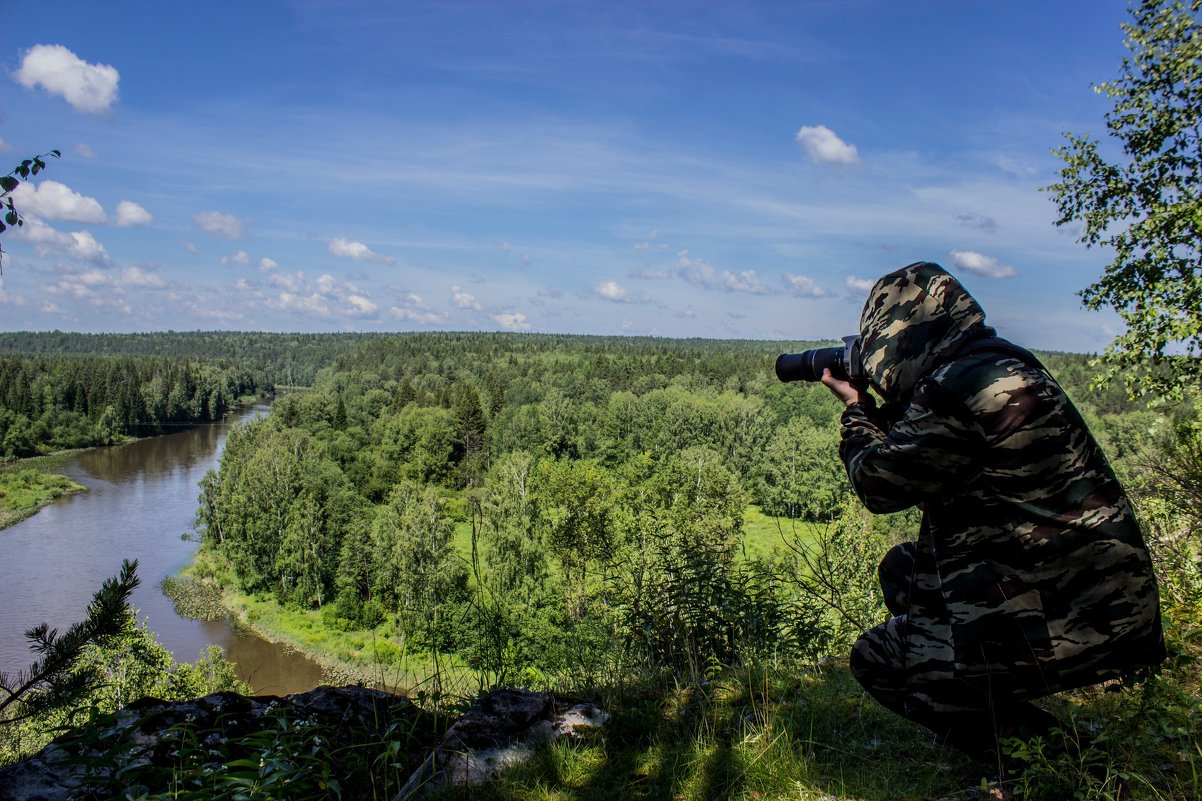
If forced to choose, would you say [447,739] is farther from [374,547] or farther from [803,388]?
[803,388]

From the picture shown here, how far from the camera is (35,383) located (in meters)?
67.4

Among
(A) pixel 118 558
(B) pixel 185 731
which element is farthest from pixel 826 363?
(A) pixel 118 558

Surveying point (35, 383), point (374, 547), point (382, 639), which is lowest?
point (382, 639)

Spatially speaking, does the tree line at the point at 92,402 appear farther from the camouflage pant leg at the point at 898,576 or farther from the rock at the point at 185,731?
the camouflage pant leg at the point at 898,576

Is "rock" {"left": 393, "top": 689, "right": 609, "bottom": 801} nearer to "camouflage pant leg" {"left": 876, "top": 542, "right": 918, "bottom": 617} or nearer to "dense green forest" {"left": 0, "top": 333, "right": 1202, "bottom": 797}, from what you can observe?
"dense green forest" {"left": 0, "top": 333, "right": 1202, "bottom": 797}

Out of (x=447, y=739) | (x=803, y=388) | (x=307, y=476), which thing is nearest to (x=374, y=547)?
(x=307, y=476)

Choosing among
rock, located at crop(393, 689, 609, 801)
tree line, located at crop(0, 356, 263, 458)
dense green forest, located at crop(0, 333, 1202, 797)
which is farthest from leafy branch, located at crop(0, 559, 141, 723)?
tree line, located at crop(0, 356, 263, 458)

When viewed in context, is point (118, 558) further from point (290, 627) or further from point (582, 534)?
point (582, 534)

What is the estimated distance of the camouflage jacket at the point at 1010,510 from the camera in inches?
70.9

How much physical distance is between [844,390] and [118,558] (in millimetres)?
38096

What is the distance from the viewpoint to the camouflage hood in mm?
2014

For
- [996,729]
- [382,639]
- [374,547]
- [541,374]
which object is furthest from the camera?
[541,374]

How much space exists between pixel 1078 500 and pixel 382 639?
27375mm

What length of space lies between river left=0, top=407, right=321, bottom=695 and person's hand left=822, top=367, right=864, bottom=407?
11.3 m
